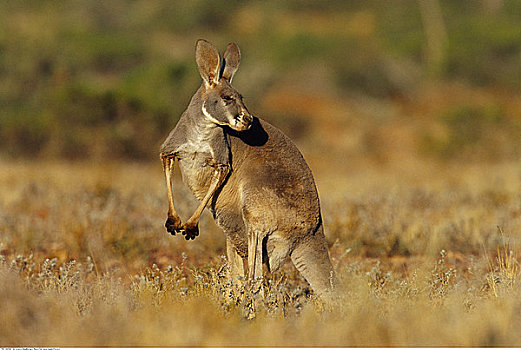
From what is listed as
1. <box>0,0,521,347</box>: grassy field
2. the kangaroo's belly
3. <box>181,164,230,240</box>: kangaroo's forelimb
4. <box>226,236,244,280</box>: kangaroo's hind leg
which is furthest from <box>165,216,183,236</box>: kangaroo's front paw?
<box>226,236,244,280</box>: kangaroo's hind leg

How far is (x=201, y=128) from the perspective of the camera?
428 cm

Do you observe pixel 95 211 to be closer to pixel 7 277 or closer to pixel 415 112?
pixel 7 277

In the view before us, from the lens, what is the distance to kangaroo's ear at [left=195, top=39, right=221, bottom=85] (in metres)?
4.30

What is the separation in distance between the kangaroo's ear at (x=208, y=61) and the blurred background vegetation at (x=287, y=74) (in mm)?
11547

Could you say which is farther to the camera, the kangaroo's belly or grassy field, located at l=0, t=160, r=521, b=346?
the kangaroo's belly

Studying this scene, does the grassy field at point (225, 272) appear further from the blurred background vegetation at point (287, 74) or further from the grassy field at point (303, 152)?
the blurred background vegetation at point (287, 74)

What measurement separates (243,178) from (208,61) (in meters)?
0.81

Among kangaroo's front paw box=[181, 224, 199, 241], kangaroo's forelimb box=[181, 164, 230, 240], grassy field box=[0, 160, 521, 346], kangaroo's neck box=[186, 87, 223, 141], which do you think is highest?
kangaroo's neck box=[186, 87, 223, 141]

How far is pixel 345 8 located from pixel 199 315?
93.2 feet

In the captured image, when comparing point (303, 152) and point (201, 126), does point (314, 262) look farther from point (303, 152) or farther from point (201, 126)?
point (303, 152)

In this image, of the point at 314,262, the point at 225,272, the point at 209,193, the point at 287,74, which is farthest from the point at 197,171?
the point at 287,74

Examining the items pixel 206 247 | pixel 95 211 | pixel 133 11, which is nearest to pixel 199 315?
pixel 206 247

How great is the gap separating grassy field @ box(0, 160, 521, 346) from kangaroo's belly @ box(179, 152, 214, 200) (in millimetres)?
675

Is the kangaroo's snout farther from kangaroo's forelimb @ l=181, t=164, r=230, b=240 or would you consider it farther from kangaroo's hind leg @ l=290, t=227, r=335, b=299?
kangaroo's hind leg @ l=290, t=227, r=335, b=299
